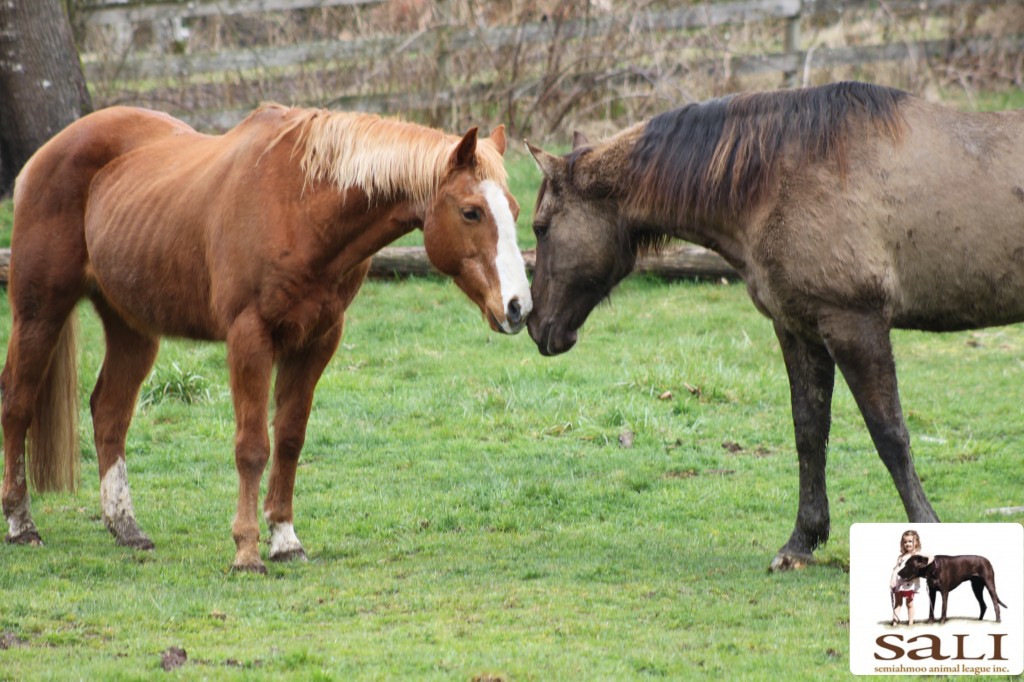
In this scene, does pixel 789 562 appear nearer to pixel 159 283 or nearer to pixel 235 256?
pixel 235 256

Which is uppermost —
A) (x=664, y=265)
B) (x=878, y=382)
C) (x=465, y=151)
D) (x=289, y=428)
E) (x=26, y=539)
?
(x=465, y=151)

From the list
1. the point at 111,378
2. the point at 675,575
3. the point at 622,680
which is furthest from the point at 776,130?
the point at 111,378

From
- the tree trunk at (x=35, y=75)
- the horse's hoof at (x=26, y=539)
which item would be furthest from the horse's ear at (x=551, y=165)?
the tree trunk at (x=35, y=75)

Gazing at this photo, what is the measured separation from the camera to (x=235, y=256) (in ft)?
17.6

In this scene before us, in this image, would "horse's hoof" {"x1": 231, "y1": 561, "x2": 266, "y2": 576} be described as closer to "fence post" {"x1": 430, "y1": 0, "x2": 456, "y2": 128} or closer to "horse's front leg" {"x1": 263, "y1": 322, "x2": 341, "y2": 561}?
"horse's front leg" {"x1": 263, "y1": 322, "x2": 341, "y2": 561}

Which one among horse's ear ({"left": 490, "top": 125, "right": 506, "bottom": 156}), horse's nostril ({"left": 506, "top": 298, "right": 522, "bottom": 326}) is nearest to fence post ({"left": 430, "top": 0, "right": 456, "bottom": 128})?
horse's ear ({"left": 490, "top": 125, "right": 506, "bottom": 156})

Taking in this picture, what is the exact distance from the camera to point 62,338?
6.34 m

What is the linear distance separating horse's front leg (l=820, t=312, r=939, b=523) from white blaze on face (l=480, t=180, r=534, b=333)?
4.10ft

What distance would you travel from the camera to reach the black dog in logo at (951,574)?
3.77 m

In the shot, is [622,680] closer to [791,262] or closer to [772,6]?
[791,262]

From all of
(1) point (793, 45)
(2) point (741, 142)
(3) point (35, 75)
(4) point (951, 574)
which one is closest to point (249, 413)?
(2) point (741, 142)

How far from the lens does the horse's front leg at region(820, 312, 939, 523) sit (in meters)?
5.00

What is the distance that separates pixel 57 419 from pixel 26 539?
0.67 m

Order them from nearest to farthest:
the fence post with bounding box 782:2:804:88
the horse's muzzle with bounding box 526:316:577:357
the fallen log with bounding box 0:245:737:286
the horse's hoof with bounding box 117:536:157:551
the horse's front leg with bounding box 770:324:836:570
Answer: the horse's front leg with bounding box 770:324:836:570 → the horse's muzzle with bounding box 526:316:577:357 → the horse's hoof with bounding box 117:536:157:551 → the fallen log with bounding box 0:245:737:286 → the fence post with bounding box 782:2:804:88
